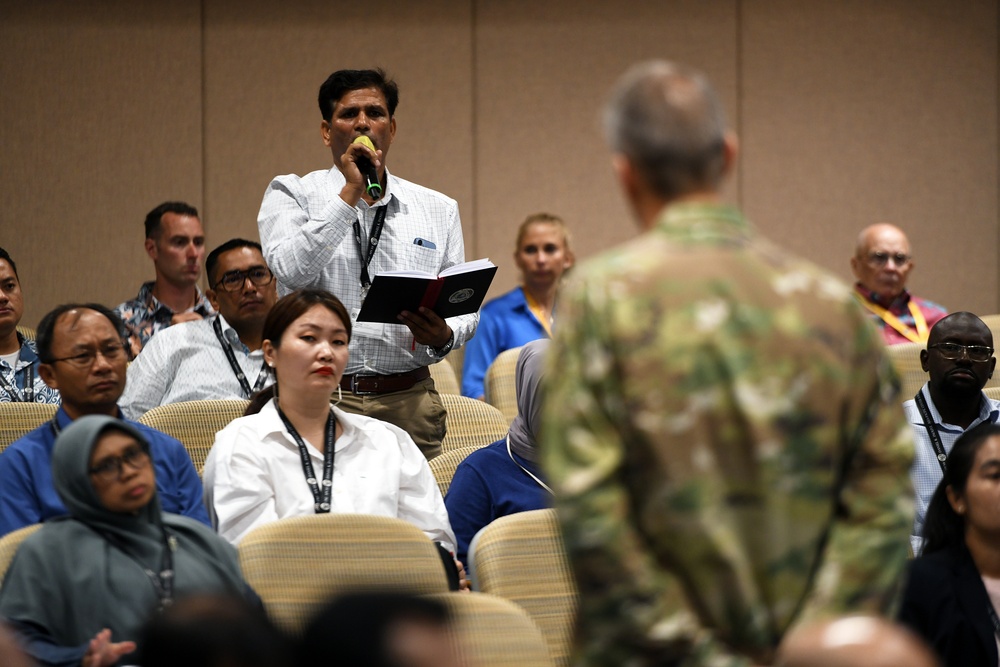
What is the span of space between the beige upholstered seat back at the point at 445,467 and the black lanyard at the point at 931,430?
1.39 m

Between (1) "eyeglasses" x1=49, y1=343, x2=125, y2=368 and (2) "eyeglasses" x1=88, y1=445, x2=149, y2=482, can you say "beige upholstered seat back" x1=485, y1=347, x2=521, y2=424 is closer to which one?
(1) "eyeglasses" x1=49, y1=343, x2=125, y2=368

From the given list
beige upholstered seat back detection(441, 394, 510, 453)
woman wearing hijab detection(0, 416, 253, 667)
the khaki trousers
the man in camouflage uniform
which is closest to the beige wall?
beige upholstered seat back detection(441, 394, 510, 453)

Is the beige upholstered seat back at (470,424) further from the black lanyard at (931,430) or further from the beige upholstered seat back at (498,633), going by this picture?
the beige upholstered seat back at (498,633)

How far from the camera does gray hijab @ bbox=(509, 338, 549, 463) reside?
3141mm

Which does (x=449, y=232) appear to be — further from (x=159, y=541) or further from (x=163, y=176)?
(x=163, y=176)

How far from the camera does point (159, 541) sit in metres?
2.51

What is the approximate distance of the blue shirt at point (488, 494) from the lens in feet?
10.4

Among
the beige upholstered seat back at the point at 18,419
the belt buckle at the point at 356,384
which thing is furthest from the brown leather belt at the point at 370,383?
the beige upholstered seat back at the point at 18,419

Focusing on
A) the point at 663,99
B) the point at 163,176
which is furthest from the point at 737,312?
the point at 163,176

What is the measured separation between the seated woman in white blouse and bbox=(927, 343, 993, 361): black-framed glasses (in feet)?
5.81

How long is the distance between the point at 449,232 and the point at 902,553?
8.13 ft

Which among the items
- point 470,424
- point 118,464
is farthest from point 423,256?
point 118,464

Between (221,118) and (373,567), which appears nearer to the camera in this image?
(373,567)

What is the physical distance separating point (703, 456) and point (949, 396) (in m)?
2.76
